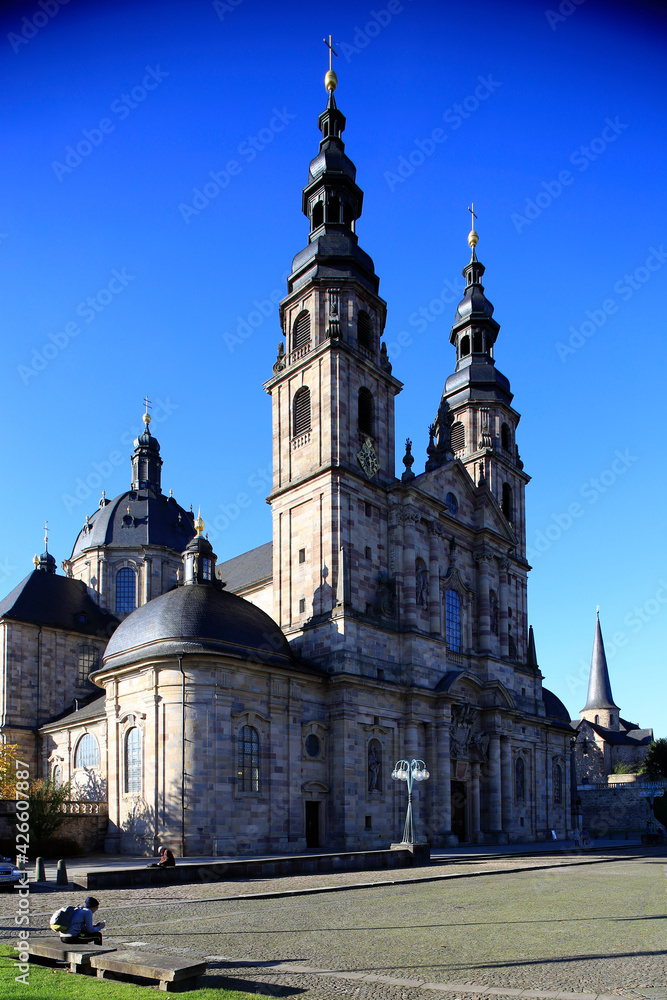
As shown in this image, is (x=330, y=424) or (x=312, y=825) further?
(x=330, y=424)

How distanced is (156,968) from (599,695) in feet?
355

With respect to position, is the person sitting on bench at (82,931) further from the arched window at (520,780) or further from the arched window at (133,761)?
the arched window at (520,780)

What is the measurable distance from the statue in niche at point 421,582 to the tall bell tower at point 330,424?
2.22 meters

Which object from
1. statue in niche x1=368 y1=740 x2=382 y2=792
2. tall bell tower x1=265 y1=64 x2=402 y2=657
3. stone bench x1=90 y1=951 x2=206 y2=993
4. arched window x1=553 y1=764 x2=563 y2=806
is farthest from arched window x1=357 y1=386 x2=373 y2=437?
stone bench x1=90 y1=951 x2=206 y2=993

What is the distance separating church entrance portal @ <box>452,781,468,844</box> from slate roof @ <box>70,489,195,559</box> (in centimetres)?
2611

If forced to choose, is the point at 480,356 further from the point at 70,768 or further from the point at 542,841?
the point at 70,768

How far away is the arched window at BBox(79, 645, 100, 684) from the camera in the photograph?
52156mm

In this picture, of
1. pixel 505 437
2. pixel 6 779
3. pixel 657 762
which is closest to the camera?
Result: pixel 6 779

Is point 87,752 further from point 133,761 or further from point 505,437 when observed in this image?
point 505,437

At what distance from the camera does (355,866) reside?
85.4 ft

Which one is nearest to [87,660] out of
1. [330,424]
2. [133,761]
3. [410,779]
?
[133,761]

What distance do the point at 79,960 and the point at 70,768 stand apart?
35.7 m

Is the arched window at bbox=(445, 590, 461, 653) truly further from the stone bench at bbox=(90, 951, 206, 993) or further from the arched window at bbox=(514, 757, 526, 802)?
the stone bench at bbox=(90, 951, 206, 993)

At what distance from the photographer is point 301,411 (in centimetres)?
4316
